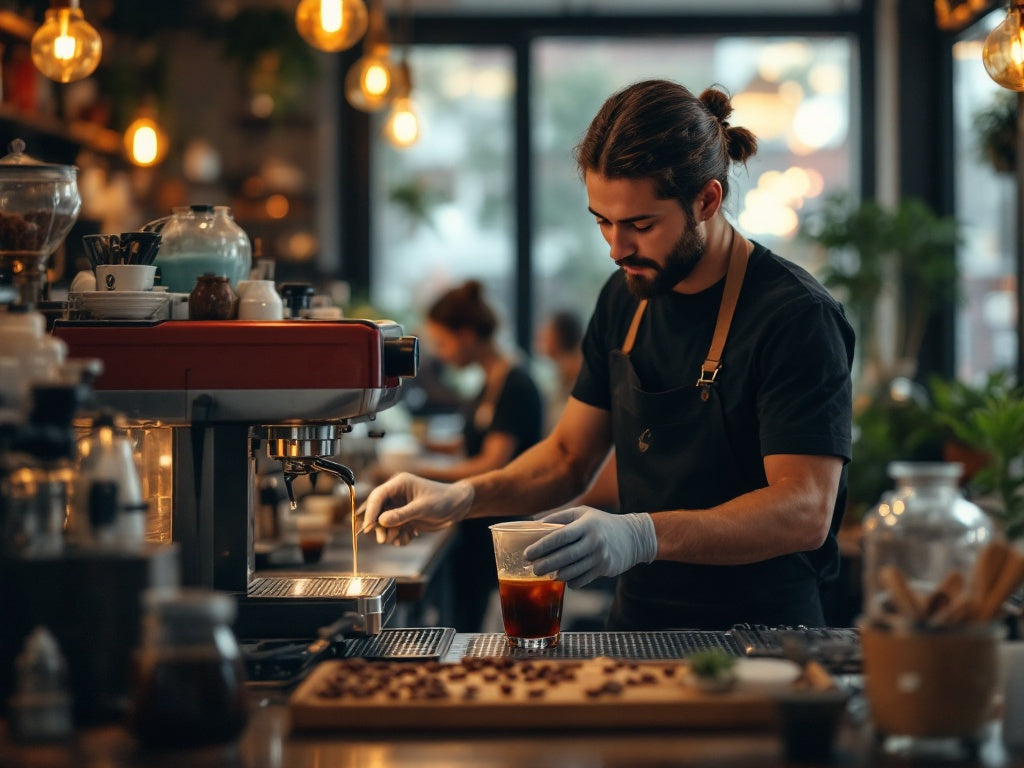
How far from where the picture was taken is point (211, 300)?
2137mm

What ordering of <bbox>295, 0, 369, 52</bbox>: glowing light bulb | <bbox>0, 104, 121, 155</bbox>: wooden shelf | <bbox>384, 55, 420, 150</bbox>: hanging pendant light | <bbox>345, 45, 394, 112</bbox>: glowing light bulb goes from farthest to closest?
1. <bbox>384, 55, 420, 150</bbox>: hanging pendant light
2. <bbox>0, 104, 121, 155</bbox>: wooden shelf
3. <bbox>345, 45, 394, 112</bbox>: glowing light bulb
4. <bbox>295, 0, 369, 52</bbox>: glowing light bulb

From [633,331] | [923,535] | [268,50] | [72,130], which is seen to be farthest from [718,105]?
[268,50]

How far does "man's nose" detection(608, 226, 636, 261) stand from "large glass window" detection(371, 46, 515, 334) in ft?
19.1

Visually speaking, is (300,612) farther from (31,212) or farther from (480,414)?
(480,414)

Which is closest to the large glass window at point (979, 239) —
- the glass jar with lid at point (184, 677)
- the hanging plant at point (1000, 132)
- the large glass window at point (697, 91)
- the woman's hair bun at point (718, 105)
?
the hanging plant at point (1000, 132)

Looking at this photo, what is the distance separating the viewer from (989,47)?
2.69m

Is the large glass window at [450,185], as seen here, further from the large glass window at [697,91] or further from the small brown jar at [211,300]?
the small brown jar at [211,300]

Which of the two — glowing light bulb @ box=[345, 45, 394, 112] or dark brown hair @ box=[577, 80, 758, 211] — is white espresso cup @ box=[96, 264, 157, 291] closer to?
dark brown hair @ box=[577, 80, 758, 211]

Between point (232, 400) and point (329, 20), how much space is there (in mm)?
2232

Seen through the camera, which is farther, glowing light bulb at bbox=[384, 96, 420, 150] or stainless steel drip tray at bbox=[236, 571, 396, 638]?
glowing light bulb at bbox=[384, 96, 420, 150]

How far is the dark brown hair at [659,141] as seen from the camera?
7.93 feet

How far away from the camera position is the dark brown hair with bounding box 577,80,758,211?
7.93ft

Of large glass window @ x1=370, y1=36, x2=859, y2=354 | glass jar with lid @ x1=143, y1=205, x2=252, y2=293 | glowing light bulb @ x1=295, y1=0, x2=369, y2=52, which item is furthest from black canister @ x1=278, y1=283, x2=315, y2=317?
large glass window @ x1=370, y1=36, x2=859, y2=354

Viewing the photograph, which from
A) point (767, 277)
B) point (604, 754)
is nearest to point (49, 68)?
point (767, 277)
